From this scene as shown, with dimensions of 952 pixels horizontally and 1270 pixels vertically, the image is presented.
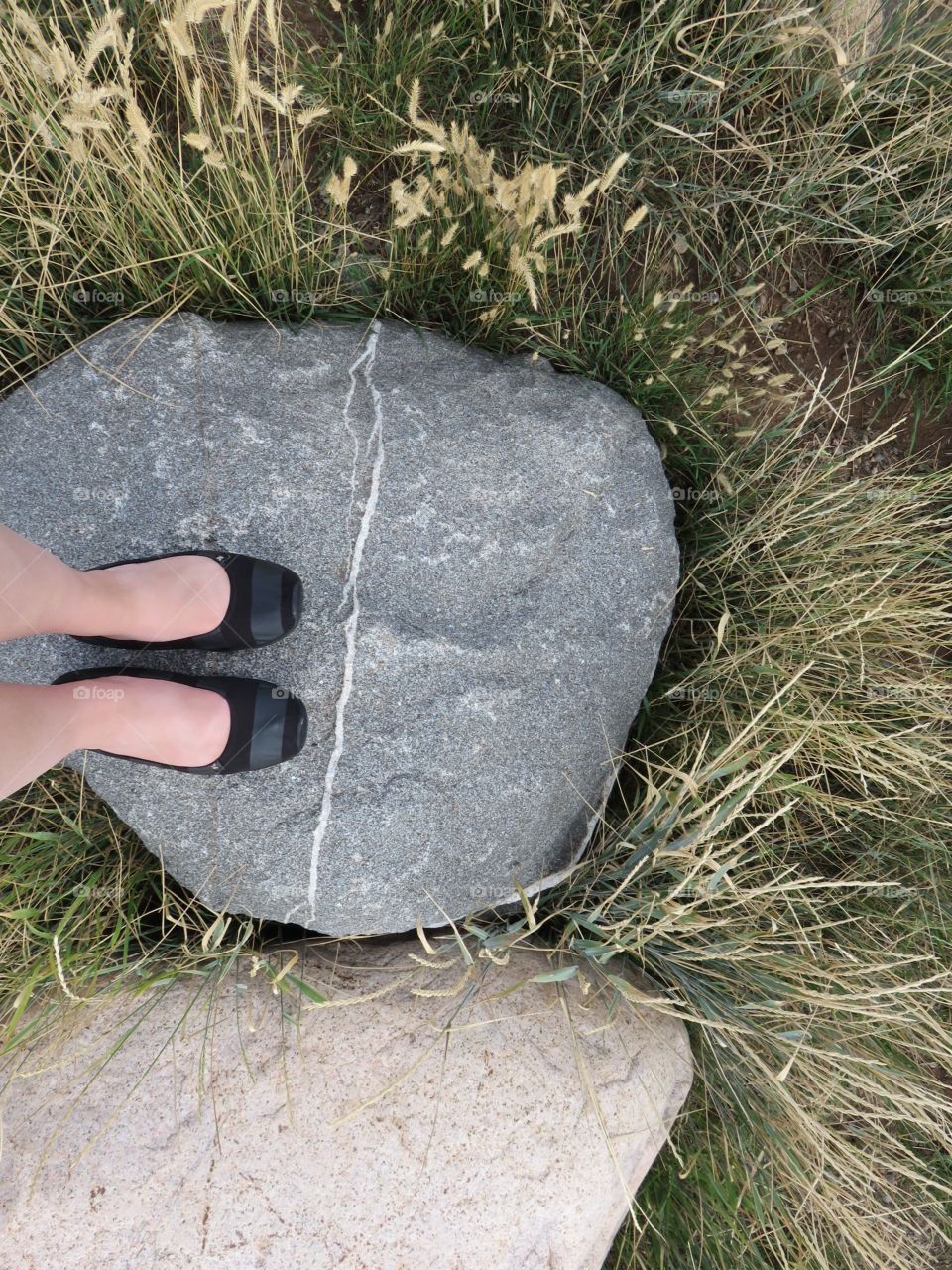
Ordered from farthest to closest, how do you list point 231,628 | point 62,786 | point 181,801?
point 62,786 < point 181,801 < point 231,628

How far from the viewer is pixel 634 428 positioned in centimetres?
221

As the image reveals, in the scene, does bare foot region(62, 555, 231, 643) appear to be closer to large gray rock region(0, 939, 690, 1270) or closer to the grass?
the grass

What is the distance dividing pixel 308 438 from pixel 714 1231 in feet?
7.55

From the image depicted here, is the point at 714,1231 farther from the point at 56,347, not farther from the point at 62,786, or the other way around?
the point at 56,347

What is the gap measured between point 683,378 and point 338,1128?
6.65 ft

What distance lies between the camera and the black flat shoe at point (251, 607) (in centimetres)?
186

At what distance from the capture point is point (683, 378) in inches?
89.7

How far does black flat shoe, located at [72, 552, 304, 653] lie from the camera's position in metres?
1.86

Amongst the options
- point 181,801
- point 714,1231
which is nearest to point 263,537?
point 181,801

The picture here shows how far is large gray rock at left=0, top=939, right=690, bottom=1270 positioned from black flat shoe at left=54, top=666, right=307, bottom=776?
56 centimetres
